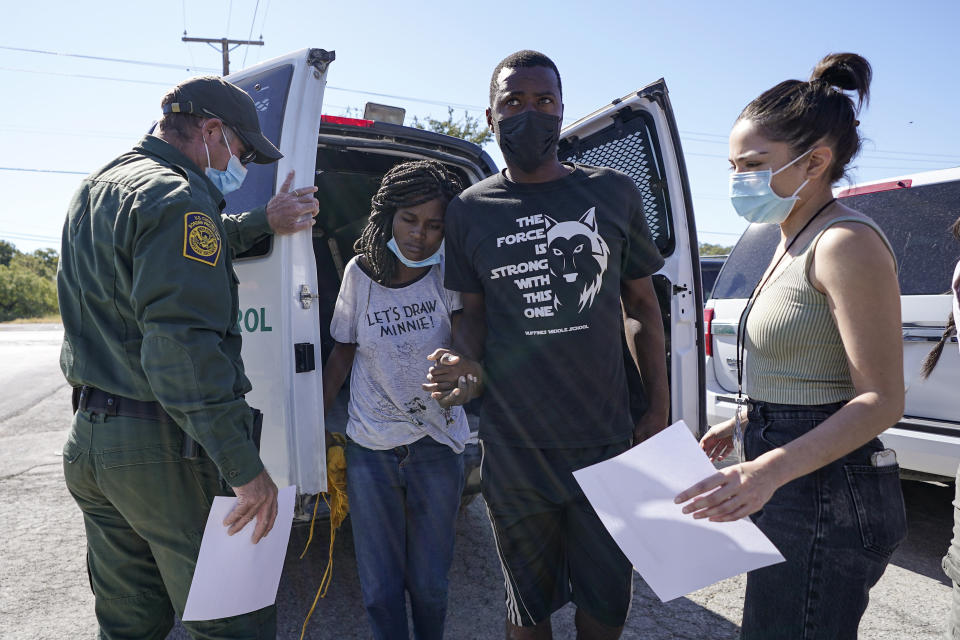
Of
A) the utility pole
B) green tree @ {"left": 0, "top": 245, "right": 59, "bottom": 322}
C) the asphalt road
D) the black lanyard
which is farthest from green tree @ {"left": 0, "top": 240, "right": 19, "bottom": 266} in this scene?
the black lanyard

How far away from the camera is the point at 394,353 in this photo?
7.34ft

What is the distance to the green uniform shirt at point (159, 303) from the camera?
1577 mm

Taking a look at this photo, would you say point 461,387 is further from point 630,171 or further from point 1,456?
point 1,456

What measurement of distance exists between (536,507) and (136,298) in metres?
1.23

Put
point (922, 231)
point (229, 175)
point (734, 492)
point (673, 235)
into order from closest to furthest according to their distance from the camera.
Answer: point (734, 492) → point (229, 175) → point (673, 235) → point (922, 231)

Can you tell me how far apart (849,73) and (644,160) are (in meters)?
1.48

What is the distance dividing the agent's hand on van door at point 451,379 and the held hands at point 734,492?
77cm

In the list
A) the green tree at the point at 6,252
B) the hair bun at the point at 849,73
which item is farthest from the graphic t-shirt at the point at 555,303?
the green tree at the point at 6,252

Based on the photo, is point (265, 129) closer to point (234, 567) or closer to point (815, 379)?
point (234, 567)

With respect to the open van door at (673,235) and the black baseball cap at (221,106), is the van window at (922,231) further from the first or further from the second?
the black baseball cap at (221,106)

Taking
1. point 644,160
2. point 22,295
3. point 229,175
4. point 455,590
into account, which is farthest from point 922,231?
point 22,295

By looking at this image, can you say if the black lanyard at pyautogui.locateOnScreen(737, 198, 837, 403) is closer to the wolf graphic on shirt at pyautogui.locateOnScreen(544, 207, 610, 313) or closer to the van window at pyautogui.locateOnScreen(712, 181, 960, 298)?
the wolf graphic on shirt at pyautogui.locateOnScreen(544, 207, 610, 313)

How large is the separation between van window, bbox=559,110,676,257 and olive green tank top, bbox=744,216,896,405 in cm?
152

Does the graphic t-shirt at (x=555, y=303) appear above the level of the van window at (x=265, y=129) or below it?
below
